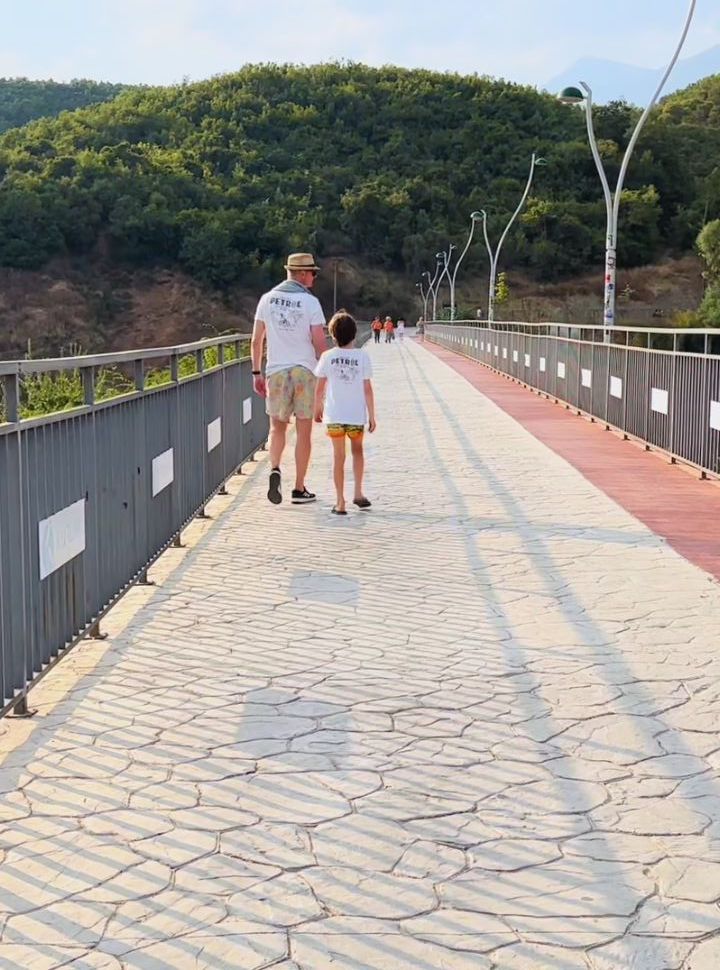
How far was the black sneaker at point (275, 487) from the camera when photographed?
32.4ft

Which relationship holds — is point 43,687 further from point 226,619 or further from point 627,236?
point 627,236

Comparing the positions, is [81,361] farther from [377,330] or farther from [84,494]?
[377,330]

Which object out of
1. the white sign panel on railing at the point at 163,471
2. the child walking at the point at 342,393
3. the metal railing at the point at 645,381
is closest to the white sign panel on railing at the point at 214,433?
the child walking at the point at 342,393

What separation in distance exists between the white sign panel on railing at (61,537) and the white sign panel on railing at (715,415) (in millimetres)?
7059

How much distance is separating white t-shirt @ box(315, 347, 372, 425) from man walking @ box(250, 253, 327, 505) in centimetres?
18

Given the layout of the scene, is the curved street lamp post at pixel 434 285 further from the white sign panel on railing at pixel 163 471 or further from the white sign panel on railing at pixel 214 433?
the white sign panel on railing at pixel 163 471

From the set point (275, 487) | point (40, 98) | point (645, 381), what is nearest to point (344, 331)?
point (275, 487)

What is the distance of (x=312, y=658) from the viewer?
5.53m

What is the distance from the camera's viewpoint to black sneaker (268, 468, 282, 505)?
389 inches

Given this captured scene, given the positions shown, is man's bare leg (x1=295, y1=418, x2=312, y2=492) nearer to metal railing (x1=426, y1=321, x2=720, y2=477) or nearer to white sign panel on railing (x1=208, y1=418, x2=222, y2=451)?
white sign panel on railing (x1=208, y1=418, x2=222, y2=451)

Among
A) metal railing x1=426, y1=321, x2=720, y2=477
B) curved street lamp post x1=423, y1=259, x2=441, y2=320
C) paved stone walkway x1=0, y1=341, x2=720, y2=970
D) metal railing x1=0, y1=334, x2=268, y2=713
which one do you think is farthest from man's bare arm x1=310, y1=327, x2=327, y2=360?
curved street lamp post x1=423, y1=259, x2=441, y2=320

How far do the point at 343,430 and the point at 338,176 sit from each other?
Answer: 533 ft

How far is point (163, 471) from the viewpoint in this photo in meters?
7.63

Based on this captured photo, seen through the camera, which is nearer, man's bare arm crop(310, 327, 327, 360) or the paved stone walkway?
the paved stone walkway
